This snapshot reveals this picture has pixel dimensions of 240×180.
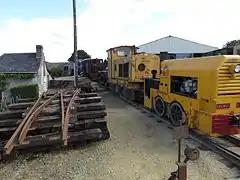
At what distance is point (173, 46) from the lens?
149 feet

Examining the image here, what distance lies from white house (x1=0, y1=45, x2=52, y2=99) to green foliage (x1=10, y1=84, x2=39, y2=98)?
70cm

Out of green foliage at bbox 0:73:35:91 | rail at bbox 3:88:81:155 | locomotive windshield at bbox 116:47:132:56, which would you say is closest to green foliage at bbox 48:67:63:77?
green foliage at bbox 0:73:35:91

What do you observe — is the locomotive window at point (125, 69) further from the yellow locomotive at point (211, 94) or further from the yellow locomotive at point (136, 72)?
the yellow locomotive at point (211, 94)

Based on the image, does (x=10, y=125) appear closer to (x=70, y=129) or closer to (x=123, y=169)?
Answer: (x=70, y=129)

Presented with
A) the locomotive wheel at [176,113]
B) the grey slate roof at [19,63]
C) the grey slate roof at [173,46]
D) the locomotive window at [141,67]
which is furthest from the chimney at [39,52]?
the locomotive wheel at [176,113]

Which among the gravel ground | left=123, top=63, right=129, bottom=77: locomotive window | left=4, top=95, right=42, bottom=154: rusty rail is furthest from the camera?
left=123, top=63, right=129, bottom=77: locomotive window

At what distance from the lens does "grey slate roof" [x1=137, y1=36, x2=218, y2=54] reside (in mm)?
44469

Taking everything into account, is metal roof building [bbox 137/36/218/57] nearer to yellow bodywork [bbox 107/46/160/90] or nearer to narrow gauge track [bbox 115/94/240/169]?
yellow bodywork [bbox 107/46/160/90]

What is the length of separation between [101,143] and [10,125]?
242 cm

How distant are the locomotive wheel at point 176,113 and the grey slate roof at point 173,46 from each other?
3497 centimetres

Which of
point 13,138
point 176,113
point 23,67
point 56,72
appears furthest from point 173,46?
point 13,138

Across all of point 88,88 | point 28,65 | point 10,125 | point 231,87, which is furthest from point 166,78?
point 28,65

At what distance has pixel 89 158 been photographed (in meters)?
6.60

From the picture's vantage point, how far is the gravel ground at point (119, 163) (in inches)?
223
